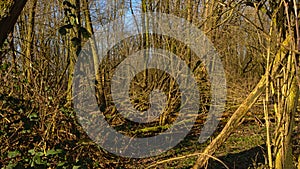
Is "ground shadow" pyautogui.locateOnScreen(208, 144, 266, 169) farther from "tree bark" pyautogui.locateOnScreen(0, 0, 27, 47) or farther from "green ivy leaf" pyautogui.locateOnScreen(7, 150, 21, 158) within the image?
"tree bark" pyautogui.locateOnScreen(0, 0, 27, 47)

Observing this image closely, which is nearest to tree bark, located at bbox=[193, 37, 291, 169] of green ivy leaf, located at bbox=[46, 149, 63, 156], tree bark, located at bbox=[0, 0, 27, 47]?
green ivy leaf, located at bbox=[46, 149, 63, 156]

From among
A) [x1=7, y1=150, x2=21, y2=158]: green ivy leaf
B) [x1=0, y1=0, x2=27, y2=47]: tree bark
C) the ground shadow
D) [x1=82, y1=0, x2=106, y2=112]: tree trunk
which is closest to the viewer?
[x1=0, y1=0, x2=27, y2=47]: tree bark

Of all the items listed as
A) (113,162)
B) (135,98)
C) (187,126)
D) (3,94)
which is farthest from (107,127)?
(187,126)

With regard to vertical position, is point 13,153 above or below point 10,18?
below

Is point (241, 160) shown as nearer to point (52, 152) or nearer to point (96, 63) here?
point (52, 152)

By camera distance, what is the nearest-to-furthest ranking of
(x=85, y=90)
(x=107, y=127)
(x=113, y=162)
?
(x=85, y=90), (x=113, y=162), (x=107, y=127)

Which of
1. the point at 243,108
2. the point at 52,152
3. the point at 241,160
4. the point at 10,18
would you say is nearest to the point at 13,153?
the point at 52,152

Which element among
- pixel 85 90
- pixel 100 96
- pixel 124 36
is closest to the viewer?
pixel 85 90

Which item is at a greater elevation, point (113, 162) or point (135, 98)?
point (135, 98)

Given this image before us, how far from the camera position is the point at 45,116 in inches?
136

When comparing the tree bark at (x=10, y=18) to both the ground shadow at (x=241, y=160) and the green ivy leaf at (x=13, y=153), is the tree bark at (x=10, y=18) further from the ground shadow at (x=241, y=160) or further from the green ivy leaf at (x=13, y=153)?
the ground shadow at (x=241, y=160)

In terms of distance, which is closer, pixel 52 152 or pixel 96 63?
pixel 52 152

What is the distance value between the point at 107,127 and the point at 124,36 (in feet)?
17.3

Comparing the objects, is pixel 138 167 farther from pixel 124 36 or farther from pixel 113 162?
pixel 124 36
